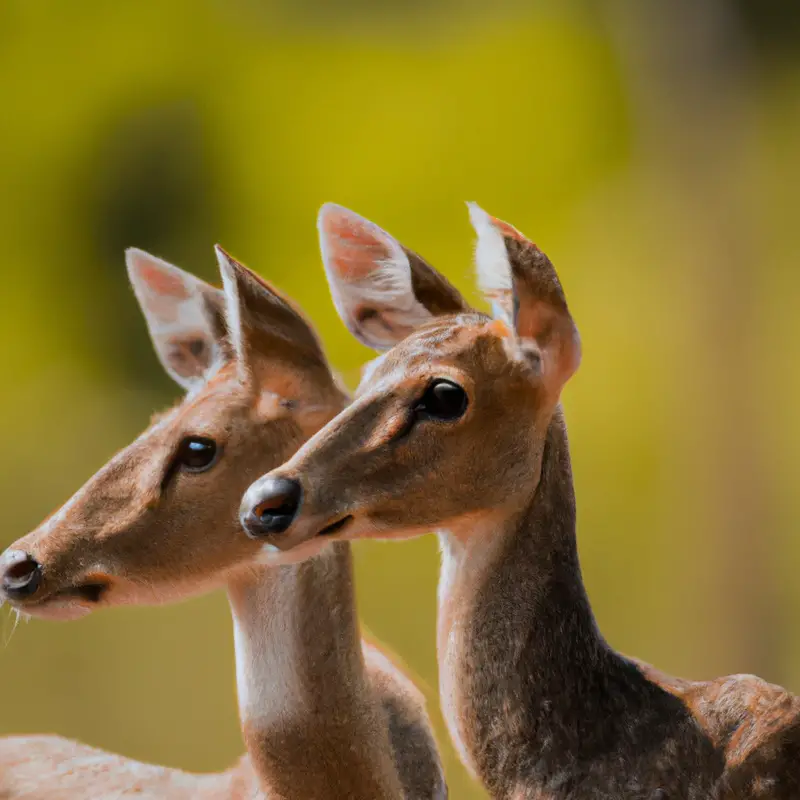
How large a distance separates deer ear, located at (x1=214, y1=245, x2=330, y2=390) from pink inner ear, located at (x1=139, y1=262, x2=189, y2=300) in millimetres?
112

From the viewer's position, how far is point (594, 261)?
1859 mm

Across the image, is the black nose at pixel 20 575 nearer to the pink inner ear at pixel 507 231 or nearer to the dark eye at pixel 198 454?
the dark eye at pixel 198 454

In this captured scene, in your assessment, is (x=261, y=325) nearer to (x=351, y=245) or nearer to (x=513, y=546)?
(x=351, y=245)

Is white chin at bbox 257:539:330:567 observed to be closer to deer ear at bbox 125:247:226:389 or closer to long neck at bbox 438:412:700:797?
long neck at bbox 438:412:700:797

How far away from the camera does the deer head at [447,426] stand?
0.75 meters

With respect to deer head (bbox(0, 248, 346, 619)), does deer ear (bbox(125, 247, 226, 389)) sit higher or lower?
higher

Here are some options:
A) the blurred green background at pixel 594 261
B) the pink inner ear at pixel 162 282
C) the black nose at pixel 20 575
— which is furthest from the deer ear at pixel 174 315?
the blurred green background at pixel 594 261

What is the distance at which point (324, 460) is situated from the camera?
2.48ft

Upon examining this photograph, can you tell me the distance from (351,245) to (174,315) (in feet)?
0.75

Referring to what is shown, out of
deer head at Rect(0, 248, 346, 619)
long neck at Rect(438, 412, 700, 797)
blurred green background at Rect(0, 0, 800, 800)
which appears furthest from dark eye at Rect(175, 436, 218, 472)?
blurred green background at Rect(0, 0, 800, 800)

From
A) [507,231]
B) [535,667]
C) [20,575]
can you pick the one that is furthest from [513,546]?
[20,575]

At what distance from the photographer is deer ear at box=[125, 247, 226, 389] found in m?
1.07

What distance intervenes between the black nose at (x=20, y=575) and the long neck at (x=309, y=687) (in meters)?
0.16

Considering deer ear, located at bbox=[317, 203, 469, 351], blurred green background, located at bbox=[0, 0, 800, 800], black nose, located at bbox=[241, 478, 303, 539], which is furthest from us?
blurred green background, located at bbox=[0, 0, 800, 800]
